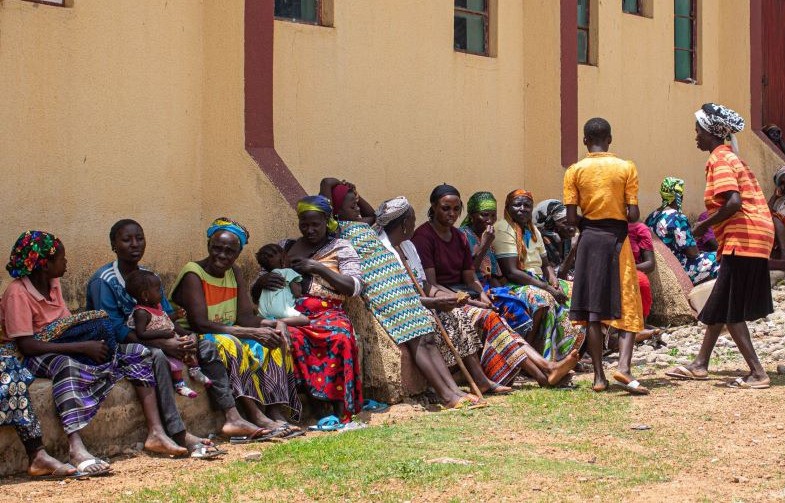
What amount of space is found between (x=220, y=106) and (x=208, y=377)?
9.12ft

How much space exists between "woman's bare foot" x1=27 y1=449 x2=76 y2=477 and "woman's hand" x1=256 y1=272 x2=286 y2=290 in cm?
214

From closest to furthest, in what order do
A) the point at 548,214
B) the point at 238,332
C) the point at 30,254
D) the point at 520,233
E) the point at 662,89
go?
the point at 30,254
the point at 238,332
the point at 520,233
the point at 548,214
the point at 662,89

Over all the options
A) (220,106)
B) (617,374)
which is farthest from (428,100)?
(617,374)

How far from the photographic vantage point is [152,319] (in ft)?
22.3

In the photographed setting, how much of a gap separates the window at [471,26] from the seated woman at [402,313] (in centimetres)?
361

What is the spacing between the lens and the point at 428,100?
36.2 feet

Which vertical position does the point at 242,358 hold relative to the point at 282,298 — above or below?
below

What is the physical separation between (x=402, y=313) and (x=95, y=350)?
2374mm

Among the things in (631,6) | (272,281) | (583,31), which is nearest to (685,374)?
(272,281)

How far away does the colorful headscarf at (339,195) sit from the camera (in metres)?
8.66

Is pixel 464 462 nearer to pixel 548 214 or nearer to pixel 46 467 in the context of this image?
pixel 46 467

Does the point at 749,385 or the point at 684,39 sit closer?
the point at 749,385

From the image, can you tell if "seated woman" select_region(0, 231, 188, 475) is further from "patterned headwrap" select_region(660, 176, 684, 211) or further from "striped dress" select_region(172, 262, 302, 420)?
"patterned headwrap" select_region(660, 176, 684, 211)

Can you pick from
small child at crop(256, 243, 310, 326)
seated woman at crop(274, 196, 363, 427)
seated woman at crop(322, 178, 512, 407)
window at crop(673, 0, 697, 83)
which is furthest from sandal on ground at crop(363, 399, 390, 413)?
window at crop(673, 0, 697, 83)
